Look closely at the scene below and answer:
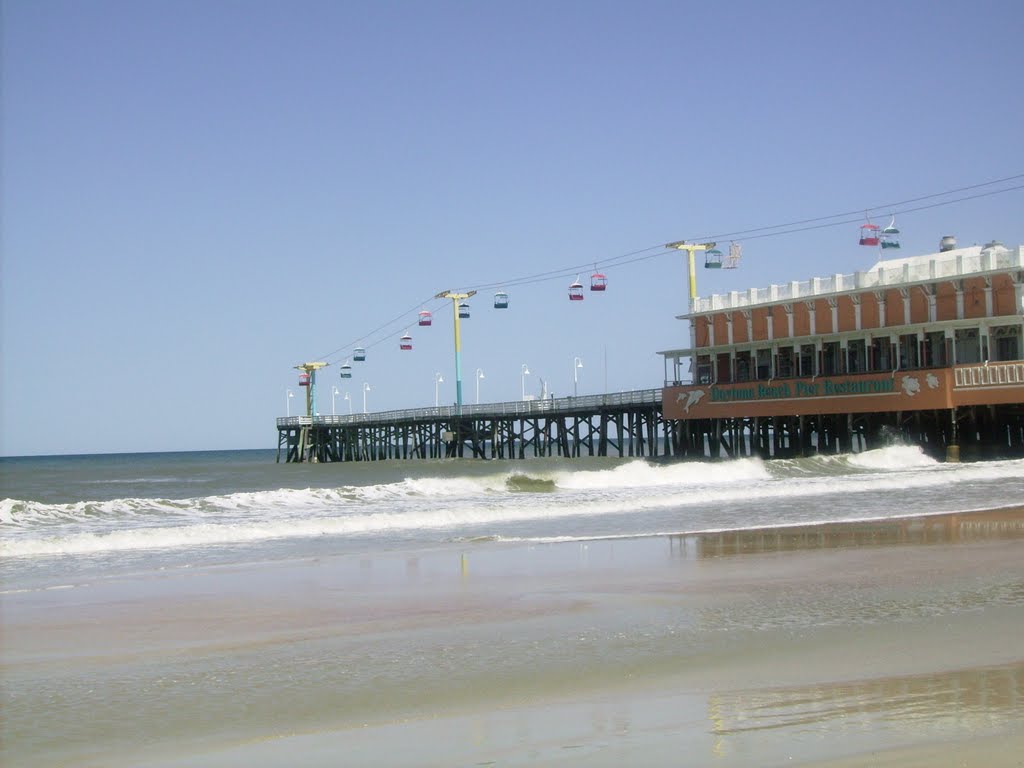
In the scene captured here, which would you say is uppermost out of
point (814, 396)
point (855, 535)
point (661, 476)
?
point (814, 396)

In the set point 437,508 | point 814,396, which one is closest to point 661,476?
point 814,396

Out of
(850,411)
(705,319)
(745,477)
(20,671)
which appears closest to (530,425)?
(705,319)

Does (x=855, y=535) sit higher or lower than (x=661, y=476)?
lower

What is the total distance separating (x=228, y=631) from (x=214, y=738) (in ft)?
11.0

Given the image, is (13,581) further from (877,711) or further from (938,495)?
(938,495)

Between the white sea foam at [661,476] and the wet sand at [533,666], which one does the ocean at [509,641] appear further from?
the white sea foam at [661,476]

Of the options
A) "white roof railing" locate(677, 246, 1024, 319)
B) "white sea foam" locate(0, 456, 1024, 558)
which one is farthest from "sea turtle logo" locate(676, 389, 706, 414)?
"white sea foam" locate(0, 456, 1024, 558)

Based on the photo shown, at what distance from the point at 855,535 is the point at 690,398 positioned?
33.1m

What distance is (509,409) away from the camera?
63656mm

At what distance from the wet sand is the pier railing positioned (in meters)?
41.8

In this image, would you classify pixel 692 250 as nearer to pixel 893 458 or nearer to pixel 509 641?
pixel 893 458

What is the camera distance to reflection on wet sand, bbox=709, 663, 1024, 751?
18.4ft

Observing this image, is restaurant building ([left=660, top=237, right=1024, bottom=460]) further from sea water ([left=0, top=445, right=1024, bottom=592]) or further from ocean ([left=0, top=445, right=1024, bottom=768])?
ocean ([left=0, top=445, right=1024, bottom=768])

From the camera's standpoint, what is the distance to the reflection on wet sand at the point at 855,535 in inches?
567
